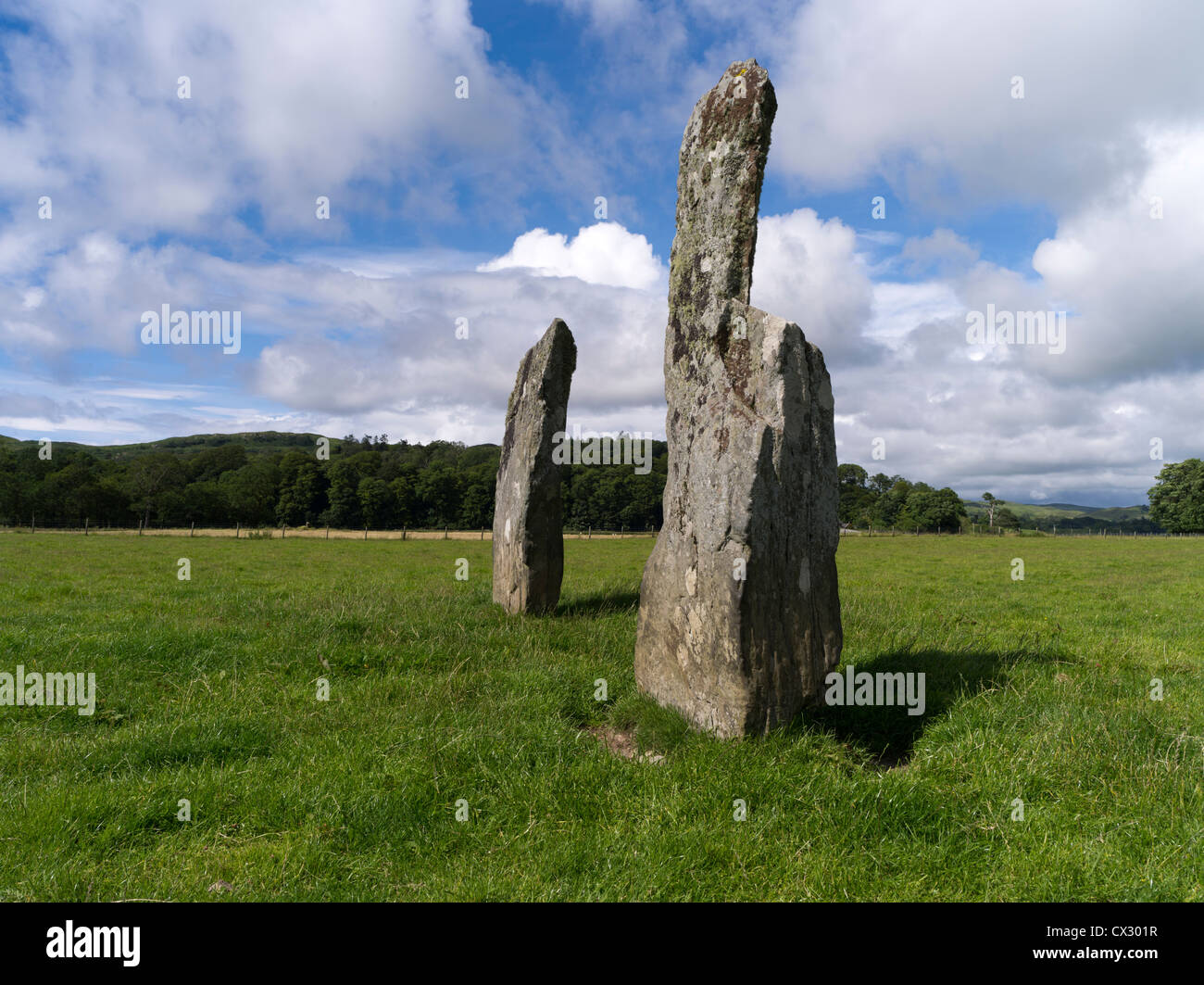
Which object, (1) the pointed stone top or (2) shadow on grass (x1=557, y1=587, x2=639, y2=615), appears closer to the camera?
(1) the pointed stone top

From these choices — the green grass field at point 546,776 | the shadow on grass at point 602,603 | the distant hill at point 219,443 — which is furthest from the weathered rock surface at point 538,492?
the distant hill at point 219,443

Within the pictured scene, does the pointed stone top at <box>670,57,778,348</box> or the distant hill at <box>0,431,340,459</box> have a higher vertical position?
the distant hill at <box>0,431,340,459</box>

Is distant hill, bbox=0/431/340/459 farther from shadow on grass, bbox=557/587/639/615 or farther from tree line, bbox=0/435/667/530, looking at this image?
shadow on grass, bbox=557/587/639/615

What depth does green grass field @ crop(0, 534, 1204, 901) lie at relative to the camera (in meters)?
4.23

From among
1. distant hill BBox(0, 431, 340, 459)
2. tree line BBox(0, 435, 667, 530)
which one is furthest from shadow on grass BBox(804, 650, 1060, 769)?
distant hill BBox(0, 431, 340, 459)

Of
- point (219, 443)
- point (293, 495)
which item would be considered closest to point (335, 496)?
point (293, 495)

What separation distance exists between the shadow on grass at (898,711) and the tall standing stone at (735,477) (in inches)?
18.0

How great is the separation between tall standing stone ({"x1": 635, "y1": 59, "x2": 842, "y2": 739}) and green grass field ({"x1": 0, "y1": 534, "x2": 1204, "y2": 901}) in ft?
1.70

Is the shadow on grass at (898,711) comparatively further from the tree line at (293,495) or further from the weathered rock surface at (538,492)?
the tree line at (293,495)

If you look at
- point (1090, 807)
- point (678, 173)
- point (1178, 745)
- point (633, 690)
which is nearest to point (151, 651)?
point (633, 690)

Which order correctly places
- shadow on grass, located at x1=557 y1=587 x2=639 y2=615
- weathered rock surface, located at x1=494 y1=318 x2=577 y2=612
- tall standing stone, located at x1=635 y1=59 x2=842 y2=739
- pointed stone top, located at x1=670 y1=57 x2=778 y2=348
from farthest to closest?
shadow on grass, located at x1=557 y1=587 x2=639 y2=615 → weathered rock surface, located at x1=494 y1=318 x2=577 y2=612 → pointed stone top, located at x1=670 y1=57 x2=778 y2=348 → tall standing stone, located at x1=635 y1=59 x2=842 y2=739

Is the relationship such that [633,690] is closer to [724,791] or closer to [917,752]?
[724,791]

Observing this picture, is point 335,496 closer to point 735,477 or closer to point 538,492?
point 538,492
